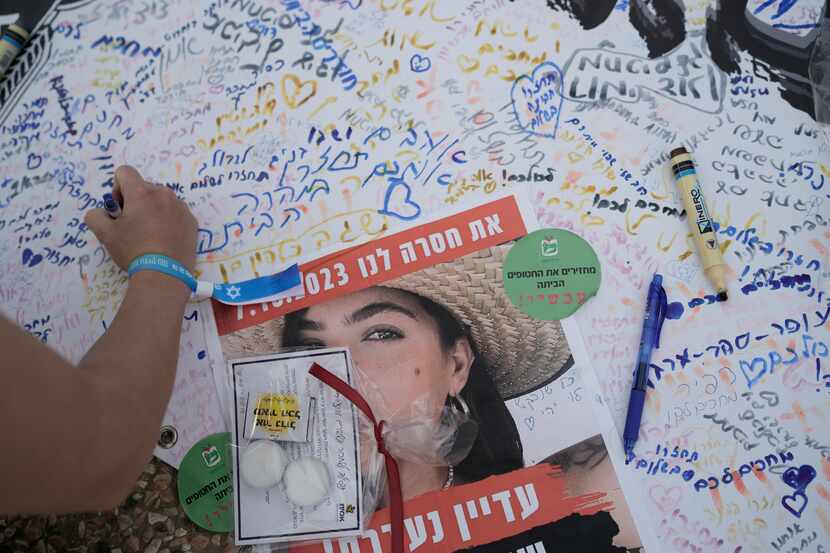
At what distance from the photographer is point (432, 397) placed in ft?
2.20

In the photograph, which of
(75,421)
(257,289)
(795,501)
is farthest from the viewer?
(257,289)

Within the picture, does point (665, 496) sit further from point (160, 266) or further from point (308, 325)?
point (160, 266)

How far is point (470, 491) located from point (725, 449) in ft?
0.92

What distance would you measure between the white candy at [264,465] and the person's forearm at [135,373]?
5.4 inches

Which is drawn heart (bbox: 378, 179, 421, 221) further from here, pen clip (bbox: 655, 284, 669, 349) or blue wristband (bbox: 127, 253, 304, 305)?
pen clip (bbox: 655, 284, 669, 349)

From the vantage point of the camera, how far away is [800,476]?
62 centimetres

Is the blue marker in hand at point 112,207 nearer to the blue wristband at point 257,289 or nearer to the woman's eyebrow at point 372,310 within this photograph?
the blue wristband at point 257,289

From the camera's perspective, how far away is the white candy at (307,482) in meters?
0.64

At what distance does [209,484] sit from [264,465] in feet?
0.26

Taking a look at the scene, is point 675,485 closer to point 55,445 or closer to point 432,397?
point 432,397

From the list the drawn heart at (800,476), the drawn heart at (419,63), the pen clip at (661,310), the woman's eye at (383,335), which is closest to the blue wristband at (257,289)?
the woman's eye at (383,335)

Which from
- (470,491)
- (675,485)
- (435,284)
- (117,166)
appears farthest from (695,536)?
(117,166)

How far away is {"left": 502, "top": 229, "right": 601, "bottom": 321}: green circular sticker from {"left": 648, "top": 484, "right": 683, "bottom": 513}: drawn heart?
0.21 m

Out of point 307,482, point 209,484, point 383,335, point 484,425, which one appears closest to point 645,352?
point 484,425
